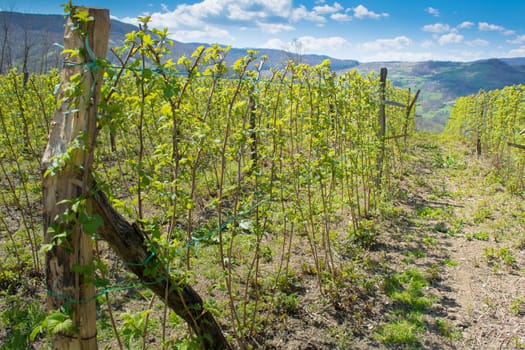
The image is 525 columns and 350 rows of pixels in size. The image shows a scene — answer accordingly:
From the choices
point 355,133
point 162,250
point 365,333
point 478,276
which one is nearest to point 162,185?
point 162,250

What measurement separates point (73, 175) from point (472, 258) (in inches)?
240

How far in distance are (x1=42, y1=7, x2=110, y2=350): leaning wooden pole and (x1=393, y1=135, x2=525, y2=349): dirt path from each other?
139 inches

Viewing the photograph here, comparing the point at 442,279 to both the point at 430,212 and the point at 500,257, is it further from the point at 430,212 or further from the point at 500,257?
the point at 430,212

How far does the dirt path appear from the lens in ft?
13.5

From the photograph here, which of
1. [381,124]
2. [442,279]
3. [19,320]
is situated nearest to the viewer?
[19,320]

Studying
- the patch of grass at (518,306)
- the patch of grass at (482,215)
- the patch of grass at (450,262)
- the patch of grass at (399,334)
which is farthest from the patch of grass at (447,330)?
the patch of grass at (482,215)

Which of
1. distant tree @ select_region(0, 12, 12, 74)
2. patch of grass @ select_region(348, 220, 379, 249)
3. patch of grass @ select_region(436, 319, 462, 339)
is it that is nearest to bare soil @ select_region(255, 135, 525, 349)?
patch of grass @ select_region(436, 319, 462, 339)

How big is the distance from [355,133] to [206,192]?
11.6 feet

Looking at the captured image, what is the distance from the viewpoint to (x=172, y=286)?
2328 millimetres

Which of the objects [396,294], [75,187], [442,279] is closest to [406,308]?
[396,294]

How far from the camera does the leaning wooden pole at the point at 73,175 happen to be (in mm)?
1714

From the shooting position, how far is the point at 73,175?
1.80 metres

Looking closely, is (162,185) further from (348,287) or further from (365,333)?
(348,287)

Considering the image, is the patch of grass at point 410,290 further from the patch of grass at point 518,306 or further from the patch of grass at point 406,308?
the patch of grass at point 518,306
